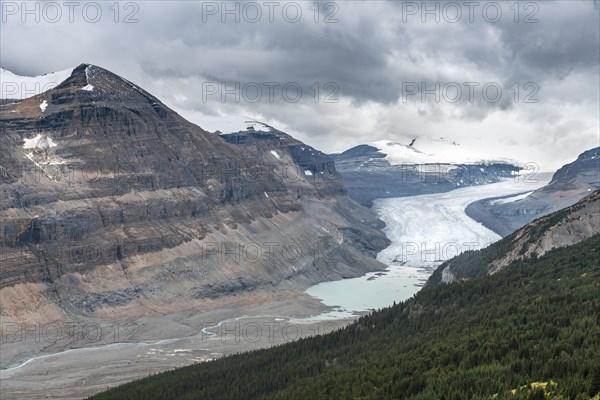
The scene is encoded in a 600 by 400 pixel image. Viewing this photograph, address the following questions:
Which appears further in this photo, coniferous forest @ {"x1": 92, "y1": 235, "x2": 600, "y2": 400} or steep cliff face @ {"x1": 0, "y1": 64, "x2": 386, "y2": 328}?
steep cliff face @ {"x1": 0, "y1": 64, "x2": 386, "y2": 328}

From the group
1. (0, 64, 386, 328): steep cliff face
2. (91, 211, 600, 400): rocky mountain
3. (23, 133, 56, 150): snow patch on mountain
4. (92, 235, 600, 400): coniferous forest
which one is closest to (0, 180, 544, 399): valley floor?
(0, 64, 386, 328): steep cliff face

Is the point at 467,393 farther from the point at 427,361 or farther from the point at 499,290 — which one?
the point at 499,290

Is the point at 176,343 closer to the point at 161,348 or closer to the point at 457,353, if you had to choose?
A: the point at 161,348

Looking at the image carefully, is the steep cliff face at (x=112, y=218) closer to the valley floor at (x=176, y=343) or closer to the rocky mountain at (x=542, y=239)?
the valley floor at (x=176, y=343)

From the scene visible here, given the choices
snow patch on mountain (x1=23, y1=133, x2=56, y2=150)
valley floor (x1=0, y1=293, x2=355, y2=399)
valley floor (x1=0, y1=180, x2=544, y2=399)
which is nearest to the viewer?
valley floor (x1=0, y1=293, x2=355, y2=399)

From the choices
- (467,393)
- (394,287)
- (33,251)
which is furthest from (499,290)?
(394,287)

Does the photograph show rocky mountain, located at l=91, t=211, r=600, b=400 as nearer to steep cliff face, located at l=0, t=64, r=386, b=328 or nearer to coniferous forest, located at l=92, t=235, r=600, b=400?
coniferous forest, located at l=92, t=235, r=600, b=400
